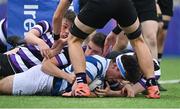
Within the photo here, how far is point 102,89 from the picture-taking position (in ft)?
27.7

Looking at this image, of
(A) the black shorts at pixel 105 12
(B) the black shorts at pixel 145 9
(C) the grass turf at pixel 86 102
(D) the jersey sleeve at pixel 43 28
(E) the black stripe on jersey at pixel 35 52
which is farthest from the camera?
(B) the black shorts at pixel 145 9

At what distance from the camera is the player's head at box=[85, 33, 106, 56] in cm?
868

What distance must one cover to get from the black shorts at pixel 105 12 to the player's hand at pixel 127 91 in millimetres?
713

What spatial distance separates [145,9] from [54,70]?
2.10 m

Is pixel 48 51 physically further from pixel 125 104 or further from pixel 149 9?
pixel 149 9

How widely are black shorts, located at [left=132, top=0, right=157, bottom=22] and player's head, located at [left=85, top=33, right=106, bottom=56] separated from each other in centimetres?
135

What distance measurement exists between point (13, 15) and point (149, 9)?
255 centimetres

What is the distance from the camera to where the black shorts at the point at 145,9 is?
1002cm

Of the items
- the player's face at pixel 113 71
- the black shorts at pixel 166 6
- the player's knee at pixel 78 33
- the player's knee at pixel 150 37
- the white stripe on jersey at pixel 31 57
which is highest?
the black shorts at pixel 166 6

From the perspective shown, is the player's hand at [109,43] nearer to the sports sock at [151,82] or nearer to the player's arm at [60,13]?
the player's arm at [60,13]

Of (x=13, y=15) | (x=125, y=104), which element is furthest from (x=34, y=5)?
(x=125, y=104)

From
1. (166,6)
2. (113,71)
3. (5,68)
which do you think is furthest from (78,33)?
(166,6)

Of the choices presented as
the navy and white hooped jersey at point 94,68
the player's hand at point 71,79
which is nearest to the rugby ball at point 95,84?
the navy and white hooped jersey at point 94,68

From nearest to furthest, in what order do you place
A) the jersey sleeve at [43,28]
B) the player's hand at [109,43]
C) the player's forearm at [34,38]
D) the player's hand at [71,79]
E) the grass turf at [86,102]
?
the grass turf at [86,102], the player's hand at [71,79], the player's forearm at [34,38], the jersey sleeve at [43,28], the player's hand at [109,43]
